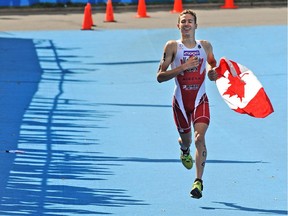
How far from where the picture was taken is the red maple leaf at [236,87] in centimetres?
1219

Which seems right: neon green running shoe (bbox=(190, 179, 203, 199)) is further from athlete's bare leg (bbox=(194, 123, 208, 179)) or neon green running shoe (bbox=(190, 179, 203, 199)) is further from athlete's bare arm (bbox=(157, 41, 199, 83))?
athlete's bare arm (bbox=(157, 41, 199, 83))

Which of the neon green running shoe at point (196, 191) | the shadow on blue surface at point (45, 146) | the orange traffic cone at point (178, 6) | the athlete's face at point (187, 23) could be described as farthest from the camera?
the orange traffic cone at point (178, 6)

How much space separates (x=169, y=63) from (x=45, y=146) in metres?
5.21

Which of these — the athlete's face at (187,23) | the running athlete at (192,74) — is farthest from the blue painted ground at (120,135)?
the athlete's face at (187,23)

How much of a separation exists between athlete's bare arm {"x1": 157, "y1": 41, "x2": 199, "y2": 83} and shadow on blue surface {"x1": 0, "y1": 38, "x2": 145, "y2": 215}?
1.98m

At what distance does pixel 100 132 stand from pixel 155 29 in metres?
13.4

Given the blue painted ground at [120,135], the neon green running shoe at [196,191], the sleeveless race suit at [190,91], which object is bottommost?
the blue painted ground at [120,135]

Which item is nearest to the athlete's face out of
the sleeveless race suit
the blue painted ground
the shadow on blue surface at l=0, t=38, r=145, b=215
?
the sleeveless race suit

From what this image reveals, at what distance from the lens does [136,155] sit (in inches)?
652

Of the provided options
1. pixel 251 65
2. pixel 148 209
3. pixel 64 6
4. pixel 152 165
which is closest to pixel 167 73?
pixel 148 209

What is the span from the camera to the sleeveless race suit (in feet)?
39.6

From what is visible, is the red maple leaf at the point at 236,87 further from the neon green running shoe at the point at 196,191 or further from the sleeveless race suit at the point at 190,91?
the neon green running shoe at the point at 196,191

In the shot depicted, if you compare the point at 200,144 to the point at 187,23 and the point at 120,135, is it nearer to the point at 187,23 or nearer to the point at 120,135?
the point at 187,23

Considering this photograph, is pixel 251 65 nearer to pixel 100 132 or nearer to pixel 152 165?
pixel 100 132
